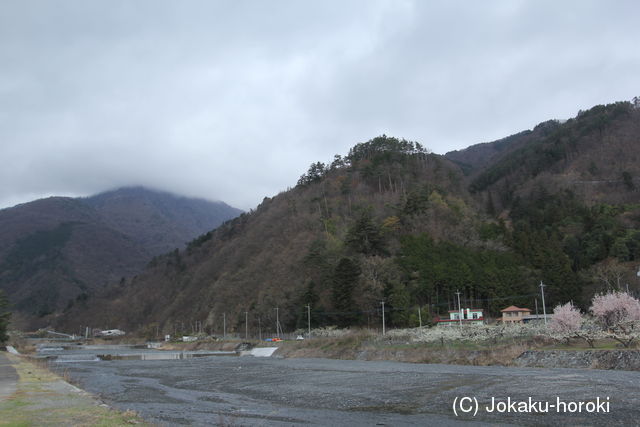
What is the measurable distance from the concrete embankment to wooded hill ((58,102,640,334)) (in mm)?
35387

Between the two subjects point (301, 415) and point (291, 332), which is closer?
point (301, 415)

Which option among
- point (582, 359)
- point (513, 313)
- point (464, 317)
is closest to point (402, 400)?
point (582, 359)

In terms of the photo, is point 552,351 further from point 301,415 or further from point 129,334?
point 129,334

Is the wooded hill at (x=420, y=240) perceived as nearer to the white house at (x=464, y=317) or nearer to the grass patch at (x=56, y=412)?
the white house at (x=464, y=317)

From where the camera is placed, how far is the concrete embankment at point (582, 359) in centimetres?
3303

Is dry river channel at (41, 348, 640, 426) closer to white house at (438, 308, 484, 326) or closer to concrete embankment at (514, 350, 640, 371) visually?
concrete embankment at (514, 350, 640, 371)

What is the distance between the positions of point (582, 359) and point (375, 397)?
1981 cm

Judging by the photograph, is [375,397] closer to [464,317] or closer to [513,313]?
[464,317]

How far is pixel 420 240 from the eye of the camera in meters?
91.7

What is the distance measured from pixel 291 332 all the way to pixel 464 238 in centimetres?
3793

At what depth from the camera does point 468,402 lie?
72.9 ft

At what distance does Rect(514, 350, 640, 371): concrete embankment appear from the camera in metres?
33.0

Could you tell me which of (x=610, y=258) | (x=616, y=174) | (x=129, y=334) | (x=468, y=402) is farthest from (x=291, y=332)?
(x=616, y=174)

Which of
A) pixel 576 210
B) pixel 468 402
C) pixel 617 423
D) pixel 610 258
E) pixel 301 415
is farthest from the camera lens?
pixel 576 210
